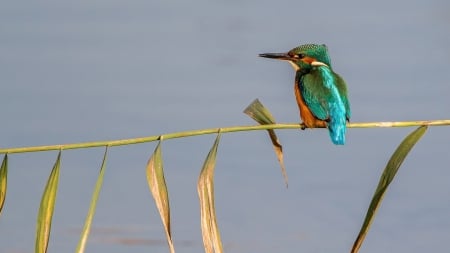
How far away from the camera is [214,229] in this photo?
256 cm

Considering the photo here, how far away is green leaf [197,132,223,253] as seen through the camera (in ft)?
8.31

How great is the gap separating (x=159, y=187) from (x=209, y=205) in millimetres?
176

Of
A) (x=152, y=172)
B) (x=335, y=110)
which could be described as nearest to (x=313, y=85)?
(x=335, y=110)

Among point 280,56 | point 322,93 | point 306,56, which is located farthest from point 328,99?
point 280,56

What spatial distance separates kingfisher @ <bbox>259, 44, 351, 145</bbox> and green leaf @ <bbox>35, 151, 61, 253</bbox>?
2.00m

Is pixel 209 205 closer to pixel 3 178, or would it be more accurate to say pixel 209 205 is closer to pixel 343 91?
pixel 3 178

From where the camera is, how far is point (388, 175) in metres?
2.49

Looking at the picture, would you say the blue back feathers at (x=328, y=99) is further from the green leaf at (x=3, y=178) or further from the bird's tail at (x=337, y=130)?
the green leaf at (x=3, y=178)

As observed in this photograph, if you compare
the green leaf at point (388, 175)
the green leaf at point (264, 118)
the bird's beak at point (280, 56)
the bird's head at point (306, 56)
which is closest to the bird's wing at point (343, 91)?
the bird's head at point (306, 56)

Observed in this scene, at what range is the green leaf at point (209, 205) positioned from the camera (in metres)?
2.53

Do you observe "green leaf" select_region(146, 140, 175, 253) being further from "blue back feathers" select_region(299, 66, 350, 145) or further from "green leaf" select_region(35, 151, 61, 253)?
"blue back feathers" select_region(299, 66, 350, 145)

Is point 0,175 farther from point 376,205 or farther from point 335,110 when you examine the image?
point 335,110

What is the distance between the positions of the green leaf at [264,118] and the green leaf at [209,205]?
0.99ft

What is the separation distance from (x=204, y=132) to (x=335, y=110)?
87.0 inches
